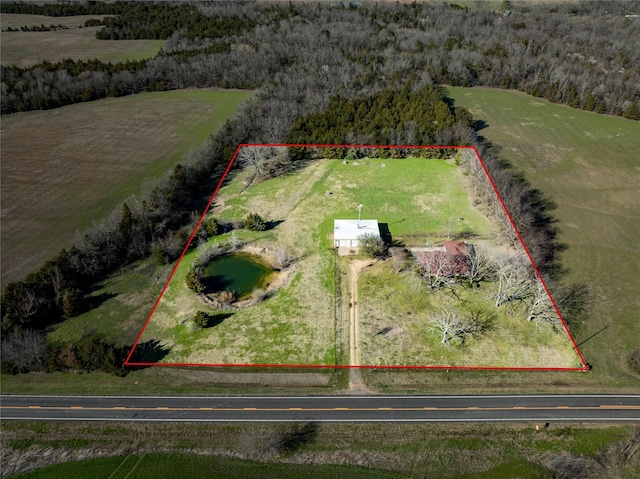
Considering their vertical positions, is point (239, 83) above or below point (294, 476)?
above

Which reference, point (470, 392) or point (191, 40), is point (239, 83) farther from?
point (470, 392)

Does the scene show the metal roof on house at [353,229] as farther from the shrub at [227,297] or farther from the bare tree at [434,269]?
the shrub at [227,297]

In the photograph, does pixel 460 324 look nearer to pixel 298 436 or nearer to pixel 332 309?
pixel 332 309

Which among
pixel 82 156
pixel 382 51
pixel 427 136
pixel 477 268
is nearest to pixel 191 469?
pixel 477 268

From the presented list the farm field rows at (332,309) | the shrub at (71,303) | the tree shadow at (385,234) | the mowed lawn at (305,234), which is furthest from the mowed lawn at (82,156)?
the tree shadow at (385,234)

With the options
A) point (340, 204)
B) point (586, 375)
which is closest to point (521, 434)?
point (586, 375)

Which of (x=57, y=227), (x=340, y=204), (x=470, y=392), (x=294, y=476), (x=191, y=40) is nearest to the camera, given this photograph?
(x=294, y=476)
